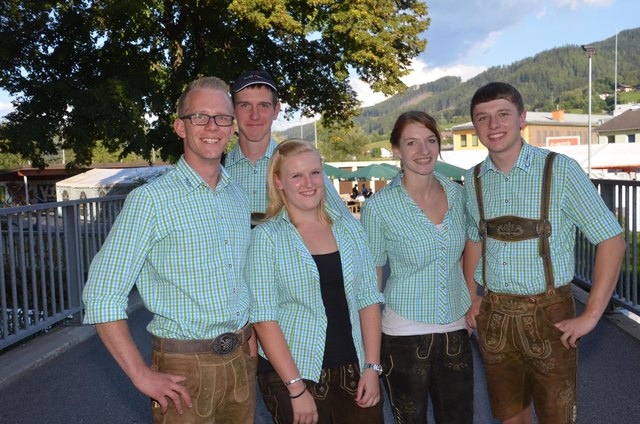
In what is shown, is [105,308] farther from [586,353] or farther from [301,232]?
[586,353]

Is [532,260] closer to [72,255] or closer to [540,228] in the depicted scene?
[540,228]

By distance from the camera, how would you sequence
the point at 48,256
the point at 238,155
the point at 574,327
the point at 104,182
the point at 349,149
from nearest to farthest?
the point at 574,327 < the point at 238,155 < the point at 48,256 < the point at 104,182 < the point at 349,149

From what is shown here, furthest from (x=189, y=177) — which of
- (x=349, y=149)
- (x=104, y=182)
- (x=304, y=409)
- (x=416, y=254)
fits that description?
(x=349, y=149)

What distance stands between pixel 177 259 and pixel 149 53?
1816 centimetres

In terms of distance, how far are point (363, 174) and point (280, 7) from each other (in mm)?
11723

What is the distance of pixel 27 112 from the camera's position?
17172 mm

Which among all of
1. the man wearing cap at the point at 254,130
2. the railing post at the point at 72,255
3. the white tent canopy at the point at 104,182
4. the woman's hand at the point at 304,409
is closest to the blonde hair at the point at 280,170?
the man wearing cap at the point at 254,130

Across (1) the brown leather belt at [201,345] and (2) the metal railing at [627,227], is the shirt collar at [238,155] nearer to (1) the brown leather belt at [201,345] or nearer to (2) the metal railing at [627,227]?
(1) the brown leather belt at [201,345]

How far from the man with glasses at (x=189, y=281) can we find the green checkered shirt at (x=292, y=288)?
0.24 ft

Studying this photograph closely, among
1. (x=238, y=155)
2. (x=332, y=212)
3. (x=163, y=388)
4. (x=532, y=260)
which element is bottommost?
(x=163, y=388)

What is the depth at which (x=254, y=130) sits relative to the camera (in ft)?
10.6

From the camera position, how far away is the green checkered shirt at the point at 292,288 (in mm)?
2467

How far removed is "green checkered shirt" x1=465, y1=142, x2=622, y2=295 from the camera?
266cm

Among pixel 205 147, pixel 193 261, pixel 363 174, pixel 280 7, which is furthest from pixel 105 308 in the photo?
pixel 363 174
